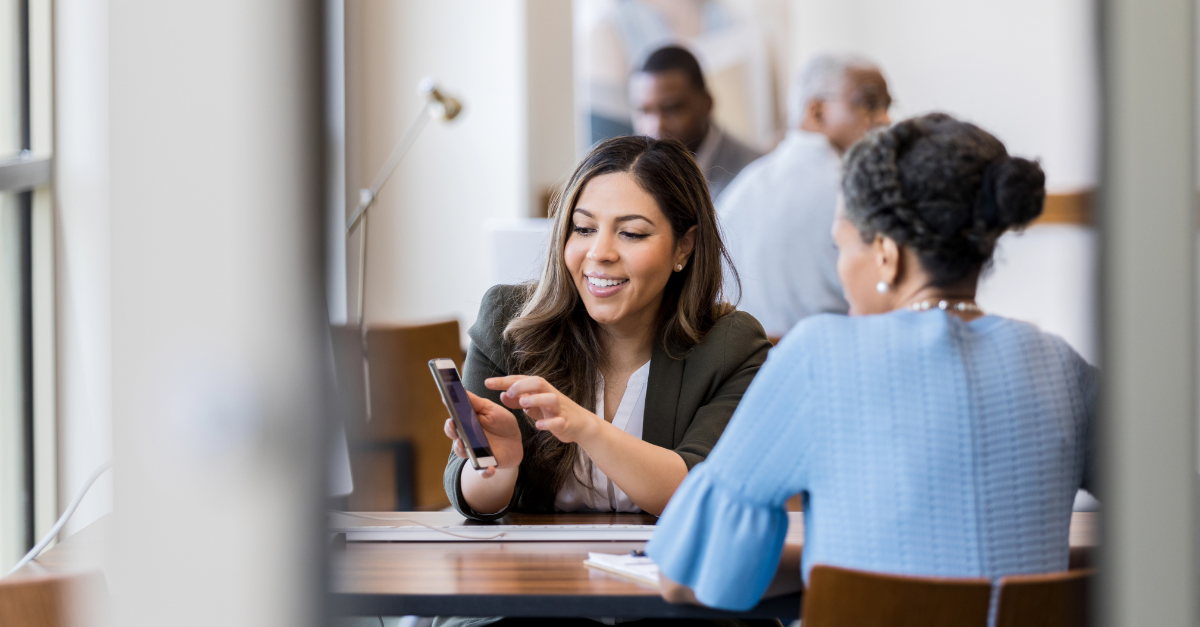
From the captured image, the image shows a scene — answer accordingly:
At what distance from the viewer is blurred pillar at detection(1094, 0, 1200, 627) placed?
1.74 ft

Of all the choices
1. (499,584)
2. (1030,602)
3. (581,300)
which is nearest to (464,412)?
(499,584)

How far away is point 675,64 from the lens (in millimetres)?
3754

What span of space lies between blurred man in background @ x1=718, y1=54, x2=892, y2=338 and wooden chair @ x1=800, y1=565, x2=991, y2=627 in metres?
1.84

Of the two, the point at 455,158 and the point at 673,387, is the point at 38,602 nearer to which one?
the point at 673,387

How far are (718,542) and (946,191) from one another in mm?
456

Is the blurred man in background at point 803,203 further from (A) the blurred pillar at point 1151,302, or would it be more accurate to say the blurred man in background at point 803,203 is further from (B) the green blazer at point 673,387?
(A) the blurred pillar at point 1151,302

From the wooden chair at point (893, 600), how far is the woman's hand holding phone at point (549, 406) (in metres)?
0.47

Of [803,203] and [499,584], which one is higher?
[803,203]

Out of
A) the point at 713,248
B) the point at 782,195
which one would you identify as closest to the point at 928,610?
the point at 713,248

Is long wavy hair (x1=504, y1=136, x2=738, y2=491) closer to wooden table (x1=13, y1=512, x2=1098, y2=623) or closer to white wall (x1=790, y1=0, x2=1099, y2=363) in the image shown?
wooden table (x1=13, y1=512, x2=1098, y2=623)

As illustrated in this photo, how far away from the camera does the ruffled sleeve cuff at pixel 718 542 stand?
1082 millimetres

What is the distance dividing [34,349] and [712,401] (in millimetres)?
1472

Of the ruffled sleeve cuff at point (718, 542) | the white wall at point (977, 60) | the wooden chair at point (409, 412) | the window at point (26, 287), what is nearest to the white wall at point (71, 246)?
the window at point (26, 287)

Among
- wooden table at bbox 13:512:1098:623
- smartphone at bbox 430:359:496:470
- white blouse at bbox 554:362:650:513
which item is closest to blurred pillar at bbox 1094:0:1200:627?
wooden table at bbox 13:512:1098:623
